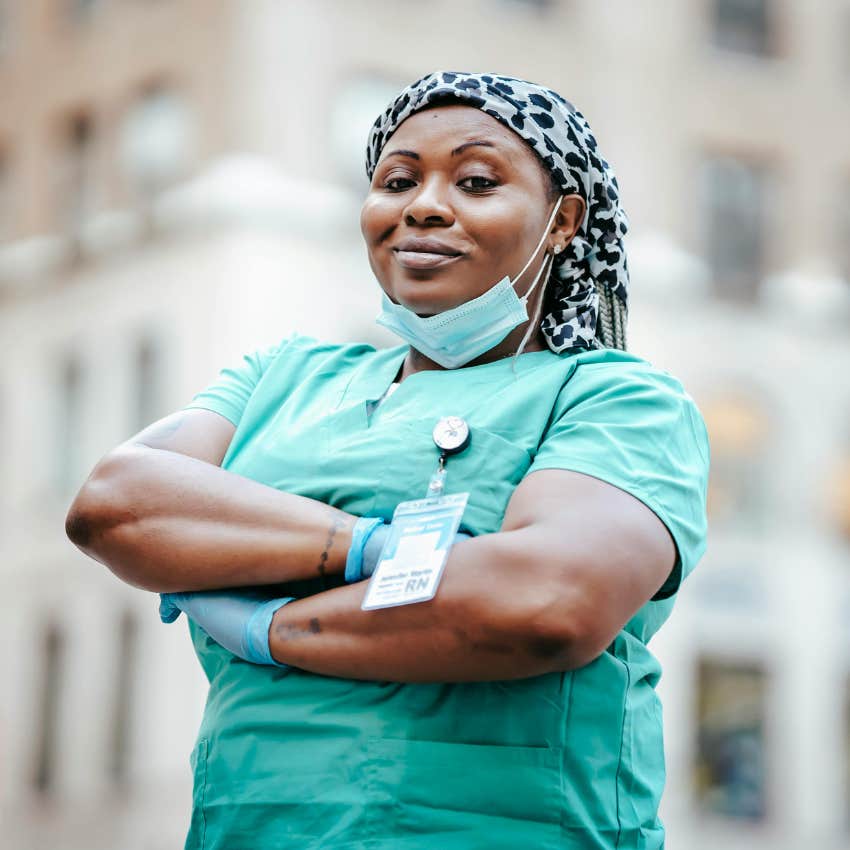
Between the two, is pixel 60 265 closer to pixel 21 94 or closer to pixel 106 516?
pixel 21 94

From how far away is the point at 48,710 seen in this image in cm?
2336

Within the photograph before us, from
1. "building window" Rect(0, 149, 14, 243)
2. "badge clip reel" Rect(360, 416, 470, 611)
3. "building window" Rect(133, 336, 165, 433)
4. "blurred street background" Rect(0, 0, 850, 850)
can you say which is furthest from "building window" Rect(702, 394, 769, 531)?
"badge clip reel" Rect(360, 416, 470, 611)

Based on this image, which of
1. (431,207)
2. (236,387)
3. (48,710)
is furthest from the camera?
(48,710)

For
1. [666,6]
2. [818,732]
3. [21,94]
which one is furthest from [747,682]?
[21,94]

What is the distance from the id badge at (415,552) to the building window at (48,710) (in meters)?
21.3

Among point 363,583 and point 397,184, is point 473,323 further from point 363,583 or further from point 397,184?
point 363,583

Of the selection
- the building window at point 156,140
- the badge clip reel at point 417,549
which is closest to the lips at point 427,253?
the badge clip reel at point 417,549

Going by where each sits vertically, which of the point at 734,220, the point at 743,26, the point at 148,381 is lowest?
the point at 148,381

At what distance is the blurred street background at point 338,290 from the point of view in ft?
70.5

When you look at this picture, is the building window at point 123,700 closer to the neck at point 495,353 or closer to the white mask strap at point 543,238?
the neck at point 495,353

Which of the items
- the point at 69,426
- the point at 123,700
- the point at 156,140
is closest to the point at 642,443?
the point at 123,700

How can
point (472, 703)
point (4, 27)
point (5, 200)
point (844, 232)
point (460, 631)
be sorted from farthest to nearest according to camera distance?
point (4, 27), point (5, 200), point (844, 232), point (472, 703), point (460, 631)

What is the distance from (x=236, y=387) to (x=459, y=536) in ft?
2.13

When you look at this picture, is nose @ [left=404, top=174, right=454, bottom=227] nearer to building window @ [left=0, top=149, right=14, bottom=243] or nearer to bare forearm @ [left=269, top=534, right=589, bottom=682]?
bare forearm @ [left=269, top=534, right=589, bottom=682]
